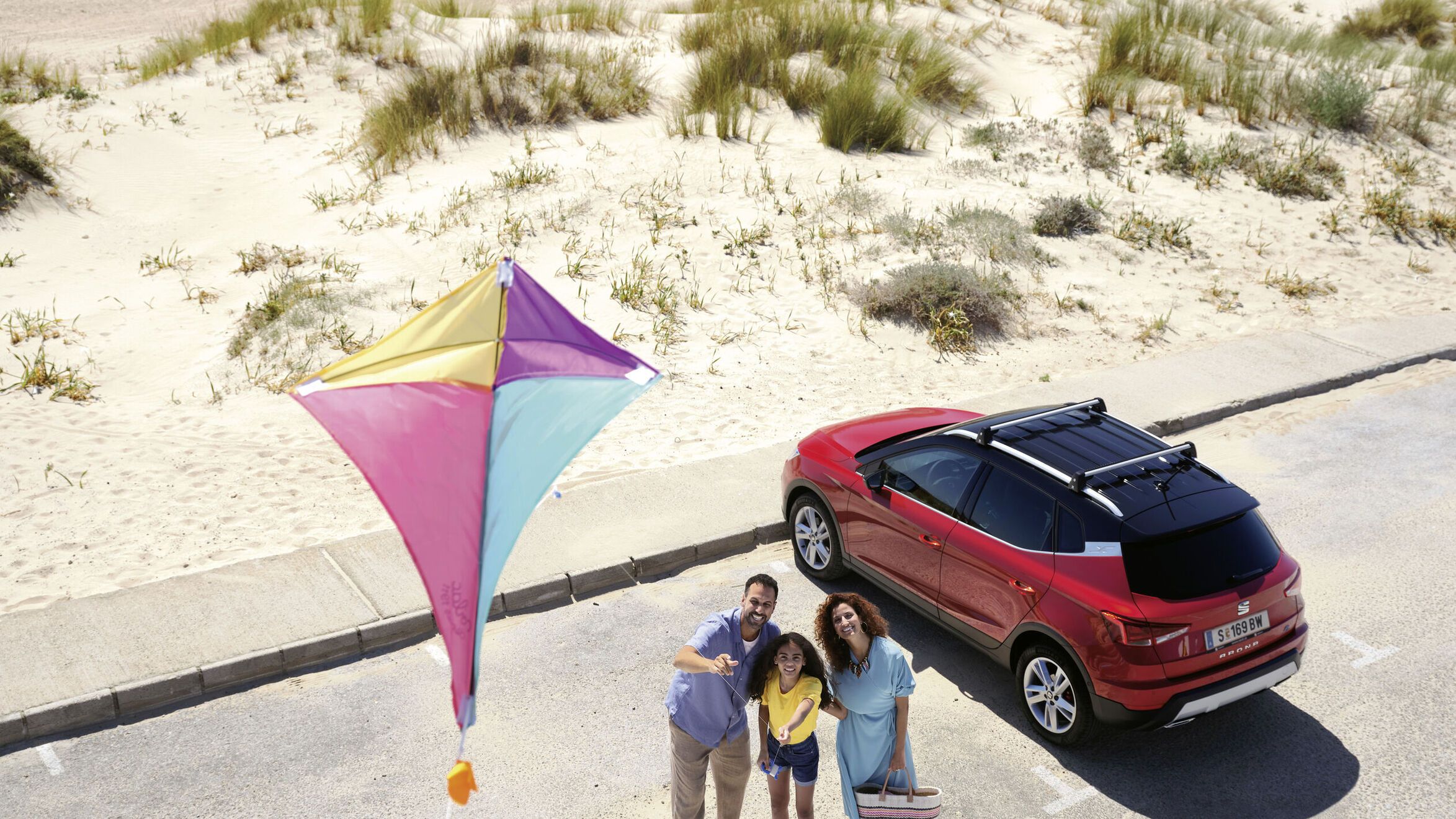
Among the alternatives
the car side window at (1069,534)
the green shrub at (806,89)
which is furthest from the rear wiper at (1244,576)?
the green shrub at (806,89)

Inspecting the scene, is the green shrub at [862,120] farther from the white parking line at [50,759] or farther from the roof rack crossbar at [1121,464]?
the white parking line at [50,759]

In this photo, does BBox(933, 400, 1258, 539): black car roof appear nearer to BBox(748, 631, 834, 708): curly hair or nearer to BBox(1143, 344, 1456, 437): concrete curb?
BBox(748, 631, 834, 708): curly hair

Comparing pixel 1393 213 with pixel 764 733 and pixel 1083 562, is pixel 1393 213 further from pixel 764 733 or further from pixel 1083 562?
pixel 764 733

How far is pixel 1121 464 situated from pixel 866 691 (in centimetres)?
257

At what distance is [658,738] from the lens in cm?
662

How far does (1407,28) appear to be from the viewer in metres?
26.8

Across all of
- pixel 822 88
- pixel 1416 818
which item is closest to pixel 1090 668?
pixel 1416 818

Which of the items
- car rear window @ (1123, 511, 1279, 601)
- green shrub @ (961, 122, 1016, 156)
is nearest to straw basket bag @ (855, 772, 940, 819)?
car rear window @ (1123, 511, 1279, 601)

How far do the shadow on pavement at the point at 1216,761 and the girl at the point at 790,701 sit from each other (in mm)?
2102

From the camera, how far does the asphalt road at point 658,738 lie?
6.07m

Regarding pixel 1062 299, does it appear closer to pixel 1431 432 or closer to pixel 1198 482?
pixel 1431 432

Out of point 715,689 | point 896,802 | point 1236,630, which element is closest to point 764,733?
point 715,689

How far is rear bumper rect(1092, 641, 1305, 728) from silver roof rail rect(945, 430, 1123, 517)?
1.03m

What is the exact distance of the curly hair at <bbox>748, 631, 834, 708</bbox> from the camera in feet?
16.1
